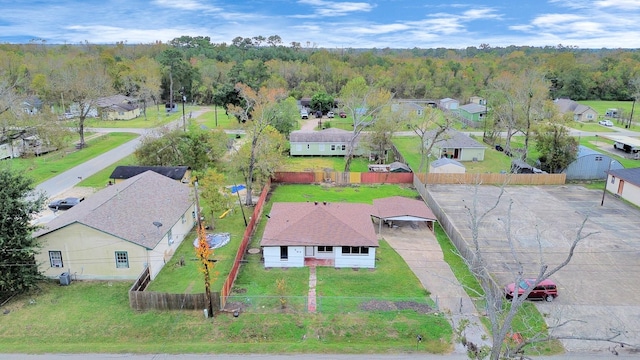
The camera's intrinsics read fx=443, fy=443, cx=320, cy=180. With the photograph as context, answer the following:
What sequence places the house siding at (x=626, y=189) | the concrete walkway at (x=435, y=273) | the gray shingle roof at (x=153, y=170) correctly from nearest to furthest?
the concrete walkway at (x=435, y=273)
the house siding at (x=626, y=189)
the gray shingle roof at (x=153, y=170)

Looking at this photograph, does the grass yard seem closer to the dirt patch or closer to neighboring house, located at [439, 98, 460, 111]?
the dirt patch

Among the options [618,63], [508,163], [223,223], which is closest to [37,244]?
[223,223]

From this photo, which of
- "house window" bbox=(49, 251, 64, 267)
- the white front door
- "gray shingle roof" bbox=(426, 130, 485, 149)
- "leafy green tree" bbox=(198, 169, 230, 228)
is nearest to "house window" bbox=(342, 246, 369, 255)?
the white front door

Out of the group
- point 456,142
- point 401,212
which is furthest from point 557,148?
point 401,212

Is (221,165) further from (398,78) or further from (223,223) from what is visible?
(398,78)

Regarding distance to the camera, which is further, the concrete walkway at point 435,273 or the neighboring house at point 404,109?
the neighboring house at point 404,109

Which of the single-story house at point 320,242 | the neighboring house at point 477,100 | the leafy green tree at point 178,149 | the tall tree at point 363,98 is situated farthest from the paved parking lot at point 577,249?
the neighboring house at point 477,100

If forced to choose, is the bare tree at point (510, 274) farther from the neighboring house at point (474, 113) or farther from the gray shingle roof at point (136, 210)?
the neighboring house at point (474, 113)
